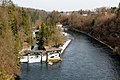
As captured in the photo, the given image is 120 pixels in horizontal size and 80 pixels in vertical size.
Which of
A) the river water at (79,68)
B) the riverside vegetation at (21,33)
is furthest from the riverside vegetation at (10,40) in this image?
the river water at (79,68)

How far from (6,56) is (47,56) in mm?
25069

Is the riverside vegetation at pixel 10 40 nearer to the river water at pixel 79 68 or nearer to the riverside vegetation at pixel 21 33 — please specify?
the riverside vegetation at pixel 21 33

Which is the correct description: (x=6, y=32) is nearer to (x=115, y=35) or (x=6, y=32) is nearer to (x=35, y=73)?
(x=35, y=73)

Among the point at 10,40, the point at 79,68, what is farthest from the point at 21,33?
the point at 10,40

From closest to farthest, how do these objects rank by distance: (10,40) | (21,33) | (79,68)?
(10,40), (79,68), (21,33)

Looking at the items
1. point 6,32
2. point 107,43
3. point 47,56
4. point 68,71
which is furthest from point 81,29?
point 6,32

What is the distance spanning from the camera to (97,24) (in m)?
124

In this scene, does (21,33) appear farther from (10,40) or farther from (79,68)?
(10,40)

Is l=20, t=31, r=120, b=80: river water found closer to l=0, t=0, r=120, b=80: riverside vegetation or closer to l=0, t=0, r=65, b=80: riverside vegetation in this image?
l=0, t=0, r=120, b=80: riverside vegetation

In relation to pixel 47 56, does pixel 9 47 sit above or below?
above

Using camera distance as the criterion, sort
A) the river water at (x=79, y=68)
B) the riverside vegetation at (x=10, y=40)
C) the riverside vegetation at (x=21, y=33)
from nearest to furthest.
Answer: the riverside vegetation at (x=10, y=40), the riverside vegetation at (x=21, y=33), the river water at (x=79, y=68)

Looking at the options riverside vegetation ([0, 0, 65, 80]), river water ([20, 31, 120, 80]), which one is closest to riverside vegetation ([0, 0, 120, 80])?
riverside vegetation ([0, 0, 65, 80])

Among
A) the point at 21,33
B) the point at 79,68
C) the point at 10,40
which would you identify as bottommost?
the point at 79,68

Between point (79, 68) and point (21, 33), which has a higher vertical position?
point (21, 33)
